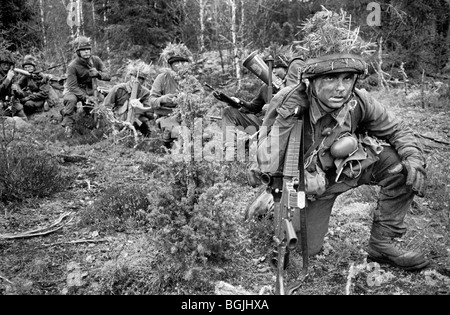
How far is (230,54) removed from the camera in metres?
15.1

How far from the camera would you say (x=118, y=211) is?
5.15 m

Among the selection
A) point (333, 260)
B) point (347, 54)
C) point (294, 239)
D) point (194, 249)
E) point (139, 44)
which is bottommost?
point (333, 260)

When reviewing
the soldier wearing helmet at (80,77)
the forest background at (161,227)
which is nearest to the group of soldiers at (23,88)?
the soldier wearing helmet at (80,77)

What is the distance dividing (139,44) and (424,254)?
15770 mm

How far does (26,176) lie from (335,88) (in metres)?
4.50

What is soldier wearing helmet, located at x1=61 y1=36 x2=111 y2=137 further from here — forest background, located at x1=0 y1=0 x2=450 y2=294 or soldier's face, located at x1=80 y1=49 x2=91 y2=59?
forest background, located at x1=0 y1=0 x2=450 y2=294

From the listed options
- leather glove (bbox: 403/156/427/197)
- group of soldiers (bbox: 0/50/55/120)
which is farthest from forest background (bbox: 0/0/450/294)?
group of soldiers (bbox: 0/50/55/120)

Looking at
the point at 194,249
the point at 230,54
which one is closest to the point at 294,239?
the point at 194,249

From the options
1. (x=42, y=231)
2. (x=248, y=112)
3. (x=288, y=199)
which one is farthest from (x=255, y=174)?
(x=248, y=112)

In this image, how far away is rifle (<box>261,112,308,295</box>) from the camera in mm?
3170

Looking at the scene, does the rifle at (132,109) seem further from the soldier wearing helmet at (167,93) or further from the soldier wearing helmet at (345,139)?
the soldier wearing helmet at (345,139)

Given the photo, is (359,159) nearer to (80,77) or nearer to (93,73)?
(93,73)
